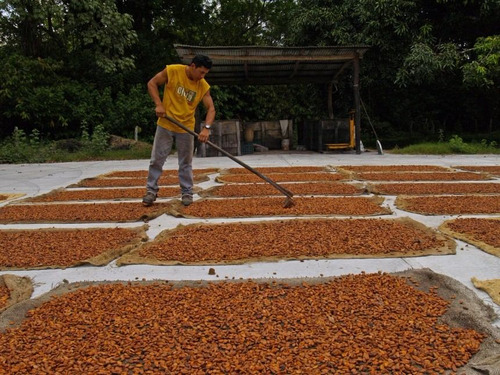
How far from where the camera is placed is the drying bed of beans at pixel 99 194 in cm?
428

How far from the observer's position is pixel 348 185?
4.71m

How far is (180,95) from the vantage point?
3715 mm

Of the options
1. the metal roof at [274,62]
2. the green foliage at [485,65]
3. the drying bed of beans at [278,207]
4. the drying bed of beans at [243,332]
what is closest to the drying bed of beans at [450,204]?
the drying bed of beans at [278,207]

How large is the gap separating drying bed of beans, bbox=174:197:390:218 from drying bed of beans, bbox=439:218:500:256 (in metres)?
0.58

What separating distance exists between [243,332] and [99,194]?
11.4ft

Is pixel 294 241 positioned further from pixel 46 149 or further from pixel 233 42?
pixel 233 42

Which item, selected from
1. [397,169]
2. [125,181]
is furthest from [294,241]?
[397,169]

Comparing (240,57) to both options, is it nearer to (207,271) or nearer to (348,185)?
(348,185)

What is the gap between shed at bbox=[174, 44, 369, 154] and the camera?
9211 millimetres

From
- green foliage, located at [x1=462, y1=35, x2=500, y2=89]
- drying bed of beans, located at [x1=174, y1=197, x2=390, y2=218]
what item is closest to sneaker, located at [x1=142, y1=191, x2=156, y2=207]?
drying bed of beans, located at [x1=174, y1=197, x2=390, y2=218]

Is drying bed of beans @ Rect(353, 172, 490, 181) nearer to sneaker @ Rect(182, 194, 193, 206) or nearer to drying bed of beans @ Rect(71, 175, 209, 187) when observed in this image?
drying bed of beans @ Rect(71, 175, 209, 187)

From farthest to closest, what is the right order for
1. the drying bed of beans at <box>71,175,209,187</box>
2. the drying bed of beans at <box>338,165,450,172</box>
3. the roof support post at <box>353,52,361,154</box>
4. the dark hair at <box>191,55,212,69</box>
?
the roof support post at <box>353,52,361,154</box> < the drying bed of beans at <box>338,165,450,172</box> < the drying bed of beans at <box>71,175,209,187</box> < the dark hair at <box>191,55,212,69</box>

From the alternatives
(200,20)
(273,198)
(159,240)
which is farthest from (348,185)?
(200,20)

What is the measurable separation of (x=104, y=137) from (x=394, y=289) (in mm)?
10810
